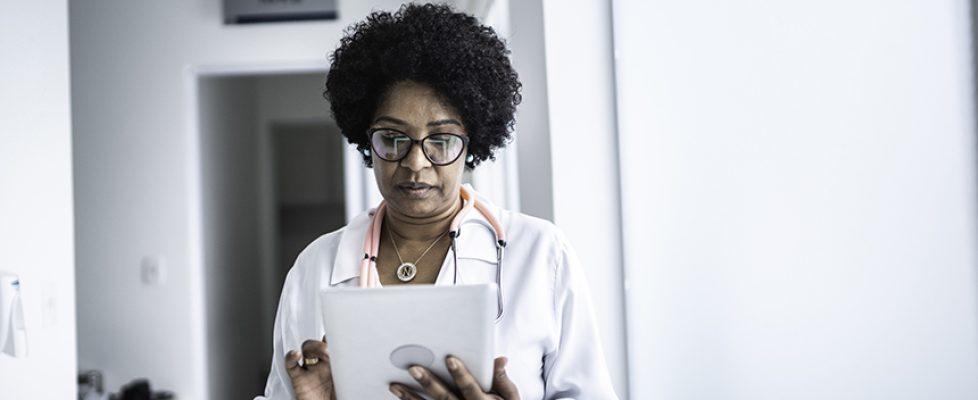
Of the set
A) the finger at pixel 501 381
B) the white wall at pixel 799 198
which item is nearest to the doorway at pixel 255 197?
the white wall at pixel 799 198

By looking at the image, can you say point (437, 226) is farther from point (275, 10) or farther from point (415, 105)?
point (275, 10)

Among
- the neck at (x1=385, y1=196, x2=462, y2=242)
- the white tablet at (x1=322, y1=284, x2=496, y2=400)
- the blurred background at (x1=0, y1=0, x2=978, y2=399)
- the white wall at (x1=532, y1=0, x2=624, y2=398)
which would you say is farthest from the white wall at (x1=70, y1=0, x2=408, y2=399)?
the white tablet at (x1=322, y1=284, x2=496, y2=400)

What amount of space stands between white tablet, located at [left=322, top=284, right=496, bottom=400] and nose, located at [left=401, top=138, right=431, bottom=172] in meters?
0.25

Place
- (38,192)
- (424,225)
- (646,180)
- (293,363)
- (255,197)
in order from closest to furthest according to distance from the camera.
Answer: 1. (293,363)
2. (424,225)
3. (646,180)
4. (38,192)
5. (255,197)

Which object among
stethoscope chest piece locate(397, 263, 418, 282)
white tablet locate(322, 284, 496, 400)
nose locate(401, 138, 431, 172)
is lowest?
white tablet locate(322, 284, 496, 400)

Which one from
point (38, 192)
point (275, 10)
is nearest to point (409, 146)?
point (38, 192)

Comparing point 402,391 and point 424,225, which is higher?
point 424,225

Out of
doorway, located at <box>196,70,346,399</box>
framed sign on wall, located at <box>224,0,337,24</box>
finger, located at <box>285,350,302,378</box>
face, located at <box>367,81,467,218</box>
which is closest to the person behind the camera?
finger, located at <box>285,350,302,378</box>

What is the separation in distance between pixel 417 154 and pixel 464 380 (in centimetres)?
34

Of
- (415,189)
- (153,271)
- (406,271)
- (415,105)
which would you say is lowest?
(153,271)

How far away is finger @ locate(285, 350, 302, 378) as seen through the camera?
1000mm

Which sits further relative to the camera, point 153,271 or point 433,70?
point 153,271

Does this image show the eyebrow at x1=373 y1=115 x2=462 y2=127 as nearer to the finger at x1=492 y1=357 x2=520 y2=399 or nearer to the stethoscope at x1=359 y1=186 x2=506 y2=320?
the stethoscope at x1=359 y1=186 x2=506 y2=320

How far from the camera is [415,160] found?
3.59 ft
